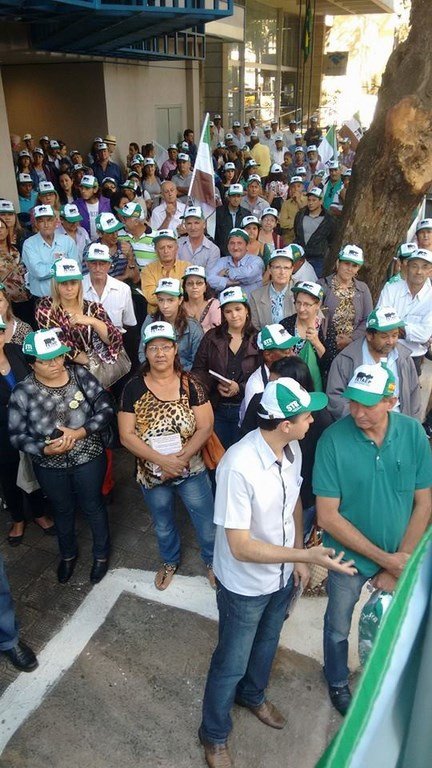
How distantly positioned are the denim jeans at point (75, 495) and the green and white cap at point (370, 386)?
1907 millimetres

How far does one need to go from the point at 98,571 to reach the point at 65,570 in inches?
9.4

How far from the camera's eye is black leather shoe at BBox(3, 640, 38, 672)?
3.35m

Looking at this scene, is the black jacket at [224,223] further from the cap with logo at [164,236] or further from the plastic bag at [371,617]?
the plastic bag at [371,617]

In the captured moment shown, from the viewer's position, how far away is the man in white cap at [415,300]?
4.93 m

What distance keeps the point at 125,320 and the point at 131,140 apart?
12.4m

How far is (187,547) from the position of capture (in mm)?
4395

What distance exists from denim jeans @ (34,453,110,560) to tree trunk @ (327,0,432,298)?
378 cm

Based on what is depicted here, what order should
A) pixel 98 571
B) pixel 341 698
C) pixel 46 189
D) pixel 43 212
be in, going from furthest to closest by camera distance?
pixel 46 189
pixel 43 212
pixel 98 571
pixel 341 698

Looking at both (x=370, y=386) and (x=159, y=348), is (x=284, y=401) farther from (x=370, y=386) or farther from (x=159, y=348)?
(x=159, y=348)

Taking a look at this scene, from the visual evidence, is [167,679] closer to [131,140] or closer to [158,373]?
[158,373]

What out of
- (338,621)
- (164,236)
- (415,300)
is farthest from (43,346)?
(415,300)

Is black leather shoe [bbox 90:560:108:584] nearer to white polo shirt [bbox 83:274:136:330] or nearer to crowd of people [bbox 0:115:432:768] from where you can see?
crowd of people [bbox 0:115:432:768]

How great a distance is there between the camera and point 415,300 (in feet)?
16.4

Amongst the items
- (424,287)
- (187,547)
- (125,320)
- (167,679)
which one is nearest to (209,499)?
(187,547)
